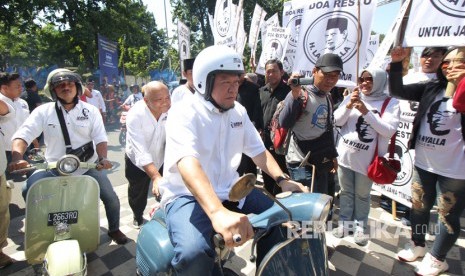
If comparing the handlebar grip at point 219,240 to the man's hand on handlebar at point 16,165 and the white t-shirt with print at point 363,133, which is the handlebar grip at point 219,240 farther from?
the white t-shirt with print at point 363,133

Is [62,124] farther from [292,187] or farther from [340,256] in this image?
[340,256]

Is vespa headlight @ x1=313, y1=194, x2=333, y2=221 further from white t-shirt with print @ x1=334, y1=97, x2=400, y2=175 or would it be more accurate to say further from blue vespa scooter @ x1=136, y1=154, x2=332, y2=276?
white t-shirt with print @ x1=334, y1=97, x2=400, y2=175

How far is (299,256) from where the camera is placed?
4.64 feet

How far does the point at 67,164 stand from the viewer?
7.72 ft

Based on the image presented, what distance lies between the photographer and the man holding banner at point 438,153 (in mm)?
2471

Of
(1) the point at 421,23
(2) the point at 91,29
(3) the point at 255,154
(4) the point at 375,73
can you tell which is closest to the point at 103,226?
(3) the point at 255,154

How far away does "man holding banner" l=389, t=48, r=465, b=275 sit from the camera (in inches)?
97.3

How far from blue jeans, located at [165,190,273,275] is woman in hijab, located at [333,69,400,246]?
185cm

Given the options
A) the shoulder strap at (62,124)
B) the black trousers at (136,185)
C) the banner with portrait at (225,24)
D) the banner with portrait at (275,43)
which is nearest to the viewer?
the shoulder strap at (62,124)

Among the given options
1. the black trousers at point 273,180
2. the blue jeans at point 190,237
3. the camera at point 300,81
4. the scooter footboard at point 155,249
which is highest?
the camera at point 300,81

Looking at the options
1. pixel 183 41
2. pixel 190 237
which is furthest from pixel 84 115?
pixel 183 41

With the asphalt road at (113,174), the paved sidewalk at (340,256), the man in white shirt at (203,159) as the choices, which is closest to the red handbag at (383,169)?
the paved sidewalk at (340,256)

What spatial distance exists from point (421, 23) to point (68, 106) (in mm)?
3132

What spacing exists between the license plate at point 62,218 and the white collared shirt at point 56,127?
1.46 ft
